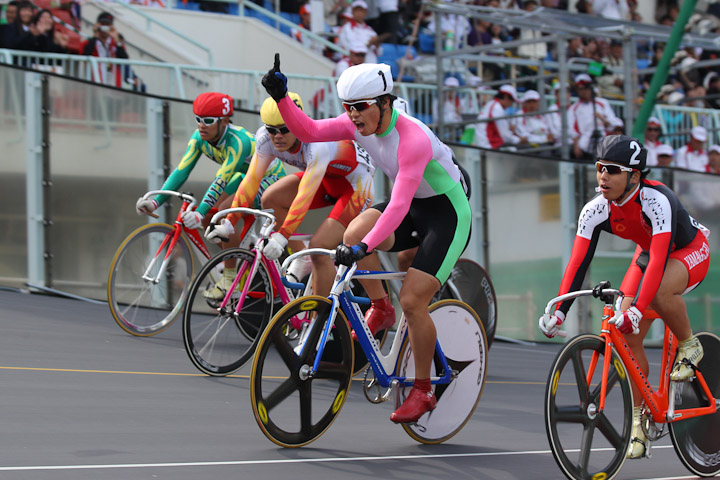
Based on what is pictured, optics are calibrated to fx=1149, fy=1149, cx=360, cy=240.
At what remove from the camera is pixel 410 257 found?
7.57 metres

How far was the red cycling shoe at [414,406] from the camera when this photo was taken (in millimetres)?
5789

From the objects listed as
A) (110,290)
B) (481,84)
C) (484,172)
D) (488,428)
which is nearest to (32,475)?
(488,428)

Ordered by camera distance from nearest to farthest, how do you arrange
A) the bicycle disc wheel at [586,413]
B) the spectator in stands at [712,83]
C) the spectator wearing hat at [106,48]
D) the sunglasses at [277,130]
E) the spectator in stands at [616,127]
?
the bicycle disc wheel at [586,413] < the sunglasses at [277,130] < the spectator wearing hat at [106,48] < the spectator in stands at [616,127] < the spectator in stands at [712,83]

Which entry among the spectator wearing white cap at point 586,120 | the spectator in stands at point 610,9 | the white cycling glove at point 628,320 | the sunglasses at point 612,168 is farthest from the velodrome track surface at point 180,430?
the spectator in stands at point 610,9

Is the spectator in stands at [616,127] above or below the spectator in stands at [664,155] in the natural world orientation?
above

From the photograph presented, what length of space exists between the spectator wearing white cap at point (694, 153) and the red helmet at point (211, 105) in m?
8.64

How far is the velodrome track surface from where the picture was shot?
17.1 feet

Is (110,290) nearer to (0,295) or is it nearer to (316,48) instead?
(0,295)

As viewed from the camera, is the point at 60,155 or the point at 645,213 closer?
the point at 645,213

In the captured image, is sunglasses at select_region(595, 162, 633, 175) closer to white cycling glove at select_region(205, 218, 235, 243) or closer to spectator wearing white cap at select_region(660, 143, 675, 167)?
white cycling glove at select_region(205, 218, 235, 243)

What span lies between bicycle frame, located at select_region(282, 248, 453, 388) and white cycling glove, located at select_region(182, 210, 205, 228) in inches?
106

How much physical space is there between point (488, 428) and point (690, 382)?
147 centimetres

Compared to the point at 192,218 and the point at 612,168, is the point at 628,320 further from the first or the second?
the point at 192,218

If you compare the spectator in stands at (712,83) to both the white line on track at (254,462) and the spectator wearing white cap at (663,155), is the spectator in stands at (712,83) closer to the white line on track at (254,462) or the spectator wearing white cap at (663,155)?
the spectator wearing white cap at (663,155)
